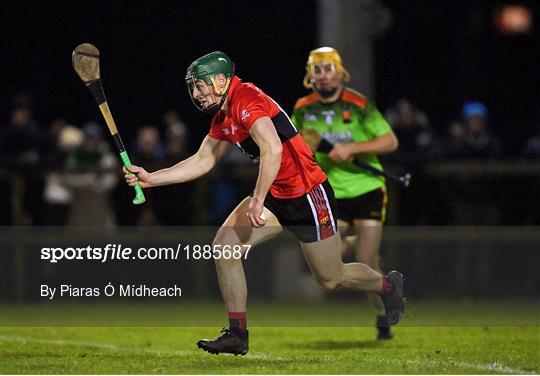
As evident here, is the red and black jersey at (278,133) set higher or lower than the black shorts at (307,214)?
higher

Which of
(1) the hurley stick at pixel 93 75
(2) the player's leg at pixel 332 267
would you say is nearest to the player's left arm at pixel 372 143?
(2) the player's leg at pixel 332 267

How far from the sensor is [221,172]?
1909cm

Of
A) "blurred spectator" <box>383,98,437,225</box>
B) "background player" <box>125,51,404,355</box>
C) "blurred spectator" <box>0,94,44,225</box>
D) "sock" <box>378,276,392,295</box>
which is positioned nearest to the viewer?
"background player" <box>125,51,404,355</box>

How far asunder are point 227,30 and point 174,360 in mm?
12724

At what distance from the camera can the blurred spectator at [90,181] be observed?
18.7m

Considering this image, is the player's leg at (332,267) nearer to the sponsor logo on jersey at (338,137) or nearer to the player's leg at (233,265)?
the player's leg at (233,265)

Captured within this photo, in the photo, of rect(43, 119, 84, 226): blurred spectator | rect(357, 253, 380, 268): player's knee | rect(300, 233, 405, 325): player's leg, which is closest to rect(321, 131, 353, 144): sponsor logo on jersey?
rect(357, 253, 380, 268): player's knee

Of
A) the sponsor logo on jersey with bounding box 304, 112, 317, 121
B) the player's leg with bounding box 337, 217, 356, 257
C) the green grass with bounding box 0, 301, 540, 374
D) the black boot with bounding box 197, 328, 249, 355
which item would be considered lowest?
the green grass with bounding box 0, 301, 540, 374

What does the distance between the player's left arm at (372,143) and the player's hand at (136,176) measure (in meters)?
2.50

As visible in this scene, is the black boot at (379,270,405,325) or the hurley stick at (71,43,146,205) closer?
the hurley stick at (71,43,146,205)

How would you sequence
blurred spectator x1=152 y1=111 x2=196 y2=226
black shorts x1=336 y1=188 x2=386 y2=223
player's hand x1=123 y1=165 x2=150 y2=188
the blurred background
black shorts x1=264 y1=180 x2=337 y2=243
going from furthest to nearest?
blurred spectator x1=152 y1=111 x2=196 y2=226, the blurred background, black shorts x1=336 y1=188 x2=386 y2=223, black shorts x1=264 y1=180 x2=337 y2=243, player's hand x1=123 y1=165 x2=150 y2=188

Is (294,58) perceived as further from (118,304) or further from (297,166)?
(297,166)

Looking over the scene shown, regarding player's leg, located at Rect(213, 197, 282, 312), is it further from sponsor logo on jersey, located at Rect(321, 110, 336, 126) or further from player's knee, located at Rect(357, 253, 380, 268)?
sponsor logo on jersey, located at Rect(321, 110, 336, 126)

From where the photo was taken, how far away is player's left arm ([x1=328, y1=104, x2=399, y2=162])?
14.2 m
